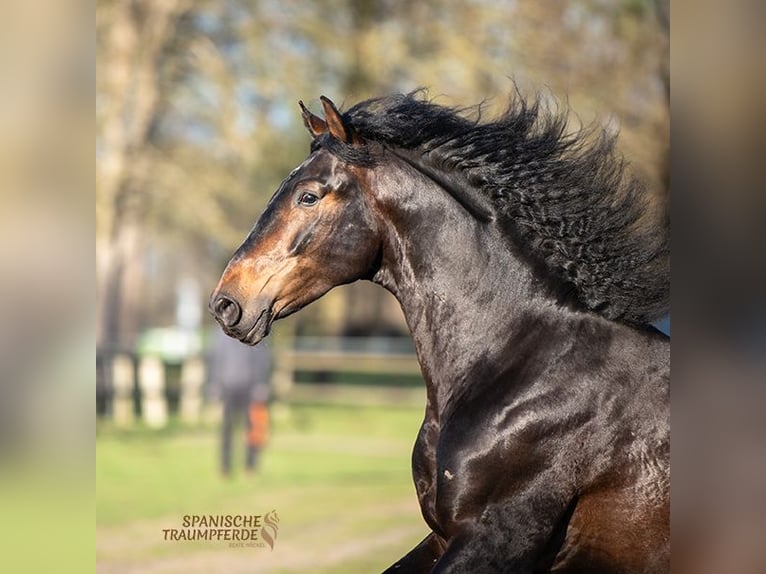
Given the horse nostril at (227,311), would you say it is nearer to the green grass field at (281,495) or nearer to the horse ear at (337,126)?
the horse ear at (337,126)

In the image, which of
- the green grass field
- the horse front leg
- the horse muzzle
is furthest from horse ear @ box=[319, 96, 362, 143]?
the green grass field

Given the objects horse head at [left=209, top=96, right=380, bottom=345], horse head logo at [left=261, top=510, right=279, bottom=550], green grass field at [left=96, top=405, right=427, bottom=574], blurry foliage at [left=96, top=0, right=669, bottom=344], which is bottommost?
green grass field at [left=96, top=405, right=427, bottom=574]

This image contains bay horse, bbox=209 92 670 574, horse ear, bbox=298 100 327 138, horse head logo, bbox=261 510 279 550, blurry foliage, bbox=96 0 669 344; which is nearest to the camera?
bay horse, bbox=209 92 670 574

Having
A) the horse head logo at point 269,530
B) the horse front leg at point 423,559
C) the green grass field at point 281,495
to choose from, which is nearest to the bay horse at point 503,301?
the horse front leg at point 423,559

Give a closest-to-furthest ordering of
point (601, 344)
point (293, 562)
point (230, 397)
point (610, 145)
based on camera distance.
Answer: point (601, 344), point (610, 145), point (293, 562), point (230, 397)

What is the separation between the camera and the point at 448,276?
10.8ft

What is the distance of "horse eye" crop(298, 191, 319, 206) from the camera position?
326 cm

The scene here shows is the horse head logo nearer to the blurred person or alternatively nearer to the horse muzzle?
the blurred person

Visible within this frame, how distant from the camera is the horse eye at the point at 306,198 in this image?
3256mm

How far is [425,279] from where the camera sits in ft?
10.9

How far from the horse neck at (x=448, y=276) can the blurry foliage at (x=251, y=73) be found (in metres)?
13.2
